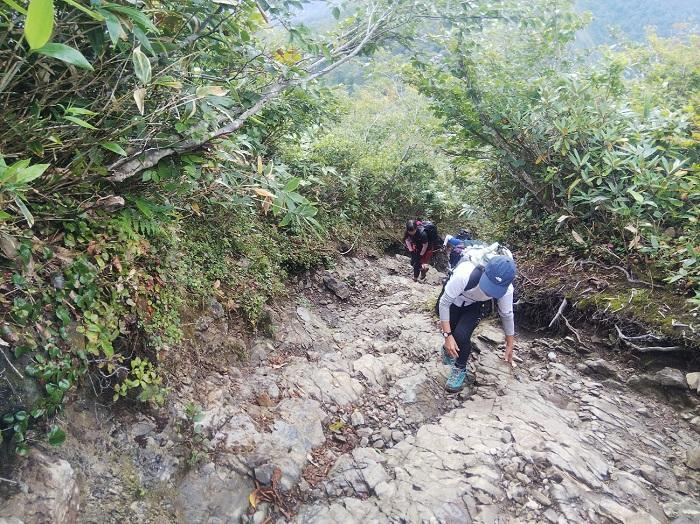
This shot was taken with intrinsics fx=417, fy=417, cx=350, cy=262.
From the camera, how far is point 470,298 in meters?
4.81

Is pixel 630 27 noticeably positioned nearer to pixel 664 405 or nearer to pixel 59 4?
pixel 664 405

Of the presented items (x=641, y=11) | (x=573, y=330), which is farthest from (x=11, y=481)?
(x=641, y=11)

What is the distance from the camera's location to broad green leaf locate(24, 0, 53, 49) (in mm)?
1174

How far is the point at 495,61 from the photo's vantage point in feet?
23.1

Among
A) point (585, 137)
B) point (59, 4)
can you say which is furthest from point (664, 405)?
point (59, 4)

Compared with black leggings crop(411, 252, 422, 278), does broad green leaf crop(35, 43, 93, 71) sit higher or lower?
higher

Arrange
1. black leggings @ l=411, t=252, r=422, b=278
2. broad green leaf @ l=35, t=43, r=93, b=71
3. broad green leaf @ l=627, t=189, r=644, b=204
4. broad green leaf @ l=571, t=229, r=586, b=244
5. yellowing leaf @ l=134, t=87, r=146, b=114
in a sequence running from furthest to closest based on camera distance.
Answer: black leggings @ l=411, t=252, r=422, b=278 < broad green leaf @ l=571, t=229, r=586, b=244 < broad green leaf @ l=627, t=189, r=644, b=204 < yellowing leaf @ l=134, t=87, r=146, b=114 < broad green leaf @ l=35, t=43, r=93, b=71

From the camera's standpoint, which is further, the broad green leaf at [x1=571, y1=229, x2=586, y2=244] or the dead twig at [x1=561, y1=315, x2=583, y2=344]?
the broad green leaf at [x1=571, y1=229, x2=586, y2=244]

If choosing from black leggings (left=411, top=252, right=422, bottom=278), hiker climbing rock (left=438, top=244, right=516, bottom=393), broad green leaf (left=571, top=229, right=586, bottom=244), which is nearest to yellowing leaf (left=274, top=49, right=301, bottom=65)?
hiker climbing rock (left=438, top=244, right=516, bottom=393)

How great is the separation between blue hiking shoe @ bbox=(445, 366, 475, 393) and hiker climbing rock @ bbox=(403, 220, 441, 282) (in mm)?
4531

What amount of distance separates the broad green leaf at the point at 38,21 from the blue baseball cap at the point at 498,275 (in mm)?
3888

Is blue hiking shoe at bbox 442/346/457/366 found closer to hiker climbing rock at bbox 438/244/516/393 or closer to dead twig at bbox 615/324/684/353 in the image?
hiker climbing rock at bbox 438/244/516/393

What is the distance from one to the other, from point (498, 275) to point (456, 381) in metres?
1.53

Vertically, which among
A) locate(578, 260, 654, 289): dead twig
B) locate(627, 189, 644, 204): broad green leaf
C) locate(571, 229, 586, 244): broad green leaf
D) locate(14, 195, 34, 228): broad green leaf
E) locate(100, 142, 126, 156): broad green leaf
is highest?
locate(100, 142, 126, 156): broad green leaf
